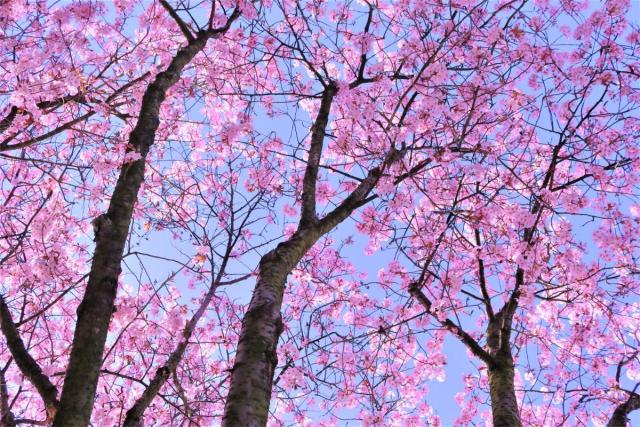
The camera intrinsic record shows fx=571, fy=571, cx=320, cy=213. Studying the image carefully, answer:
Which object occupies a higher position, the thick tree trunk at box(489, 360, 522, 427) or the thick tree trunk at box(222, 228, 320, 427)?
the thick tree trunk at box(489, 360, 522, 427)

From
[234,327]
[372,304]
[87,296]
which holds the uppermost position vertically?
[372,304]

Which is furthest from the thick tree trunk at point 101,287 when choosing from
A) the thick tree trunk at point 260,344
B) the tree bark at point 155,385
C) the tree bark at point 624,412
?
the tree bark at point 624,412

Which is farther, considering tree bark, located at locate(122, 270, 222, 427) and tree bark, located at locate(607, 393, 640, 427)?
tree bark, located at locate(607, 393, 640, 427)

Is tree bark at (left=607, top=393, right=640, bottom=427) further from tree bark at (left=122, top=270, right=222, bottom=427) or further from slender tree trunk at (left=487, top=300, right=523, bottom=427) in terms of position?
tree bark at (left=122, top=270, right=222, bottom=427)

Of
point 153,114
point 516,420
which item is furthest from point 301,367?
point 153,114

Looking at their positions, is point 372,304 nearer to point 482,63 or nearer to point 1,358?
point 482,63

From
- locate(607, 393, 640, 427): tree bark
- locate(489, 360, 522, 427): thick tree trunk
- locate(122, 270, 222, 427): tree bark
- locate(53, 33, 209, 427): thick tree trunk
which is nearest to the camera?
locate(53, 33, 209, 427): thick tree trunk

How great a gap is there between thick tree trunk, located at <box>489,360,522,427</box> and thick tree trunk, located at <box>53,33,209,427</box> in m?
4.20

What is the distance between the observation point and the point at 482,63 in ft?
20.1

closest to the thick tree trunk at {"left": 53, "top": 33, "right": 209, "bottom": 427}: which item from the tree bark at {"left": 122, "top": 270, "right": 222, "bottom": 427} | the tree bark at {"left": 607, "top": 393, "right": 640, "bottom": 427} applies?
the tree bark at {"left": 122, "top": 270, "right": 222, "bottom": 427}

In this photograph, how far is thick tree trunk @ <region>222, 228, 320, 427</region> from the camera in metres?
3.46

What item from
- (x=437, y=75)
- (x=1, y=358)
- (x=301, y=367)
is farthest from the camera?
(x=1, y=358)

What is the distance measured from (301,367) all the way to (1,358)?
4704 millimetres

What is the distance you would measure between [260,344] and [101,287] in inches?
44.8
